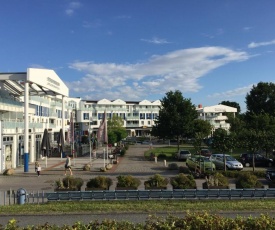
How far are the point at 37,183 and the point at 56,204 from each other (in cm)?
932

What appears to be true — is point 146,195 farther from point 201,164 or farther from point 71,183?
point 201,164

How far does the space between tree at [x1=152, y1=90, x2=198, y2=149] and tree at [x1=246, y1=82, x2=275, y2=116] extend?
26.9 meters

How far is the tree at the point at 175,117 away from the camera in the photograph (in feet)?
147

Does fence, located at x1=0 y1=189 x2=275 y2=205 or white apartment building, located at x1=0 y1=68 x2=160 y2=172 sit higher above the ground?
white apartment building, located at x1=0 y1=68 x2=160 y2=172

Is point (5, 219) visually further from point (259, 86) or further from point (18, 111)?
point (259, 86)

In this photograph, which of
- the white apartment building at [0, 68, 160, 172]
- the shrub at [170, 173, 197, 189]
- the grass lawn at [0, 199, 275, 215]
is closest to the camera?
the grass lawn at [0, 199, 275, 215]

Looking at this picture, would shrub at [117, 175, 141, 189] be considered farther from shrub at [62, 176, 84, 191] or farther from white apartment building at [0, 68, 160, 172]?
white apartment building at [0, 68, 160, 172]

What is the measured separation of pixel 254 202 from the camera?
1457 centimetres

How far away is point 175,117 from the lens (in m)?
44.8

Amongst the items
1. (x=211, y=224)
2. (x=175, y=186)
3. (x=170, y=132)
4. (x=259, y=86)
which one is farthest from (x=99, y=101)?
(x=211, y=224)

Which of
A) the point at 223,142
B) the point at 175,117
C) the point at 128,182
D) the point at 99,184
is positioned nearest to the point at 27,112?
the point at 99,184

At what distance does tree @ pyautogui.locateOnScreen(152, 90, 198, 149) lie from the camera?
44.8 metres

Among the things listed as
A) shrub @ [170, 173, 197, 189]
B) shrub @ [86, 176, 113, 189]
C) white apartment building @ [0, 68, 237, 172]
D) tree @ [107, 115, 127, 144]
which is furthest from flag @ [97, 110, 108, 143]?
tree @ [107, 115, 127, 144]

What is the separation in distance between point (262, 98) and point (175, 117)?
102 feet
